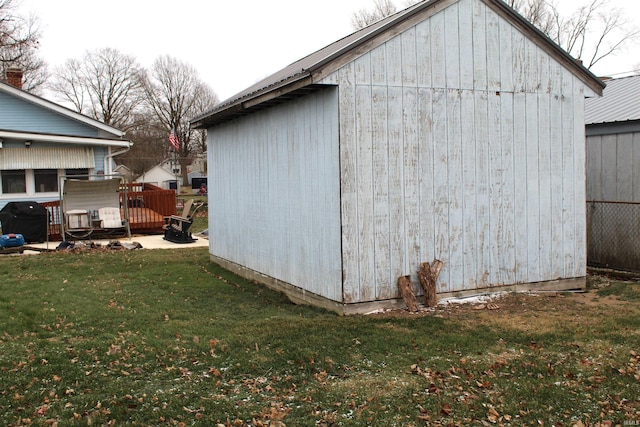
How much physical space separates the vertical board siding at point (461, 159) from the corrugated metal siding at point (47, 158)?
14.8m

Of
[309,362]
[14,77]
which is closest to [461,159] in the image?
[309,362]

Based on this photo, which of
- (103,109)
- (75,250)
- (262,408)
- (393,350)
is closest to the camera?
(262,408)

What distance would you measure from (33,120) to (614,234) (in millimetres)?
17392

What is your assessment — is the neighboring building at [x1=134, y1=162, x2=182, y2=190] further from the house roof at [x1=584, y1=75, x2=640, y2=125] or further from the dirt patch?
the dirt patch

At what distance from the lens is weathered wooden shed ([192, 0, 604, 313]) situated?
25.6 feet

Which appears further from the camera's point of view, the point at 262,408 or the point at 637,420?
the point at 262,408

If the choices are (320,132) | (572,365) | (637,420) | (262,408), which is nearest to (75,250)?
(320,132)

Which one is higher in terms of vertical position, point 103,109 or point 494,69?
point 103,109

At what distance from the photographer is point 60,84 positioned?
184ft

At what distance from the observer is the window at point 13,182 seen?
19188 millimetres

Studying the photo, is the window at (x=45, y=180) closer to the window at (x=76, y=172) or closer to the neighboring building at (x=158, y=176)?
the window at (x=76, y=172)

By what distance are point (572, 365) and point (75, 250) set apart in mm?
11561

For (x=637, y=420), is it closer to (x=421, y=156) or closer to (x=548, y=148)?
(x=421, y=156)

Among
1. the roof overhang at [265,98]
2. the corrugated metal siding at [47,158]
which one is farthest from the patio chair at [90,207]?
the roof overhang at [265,98]
